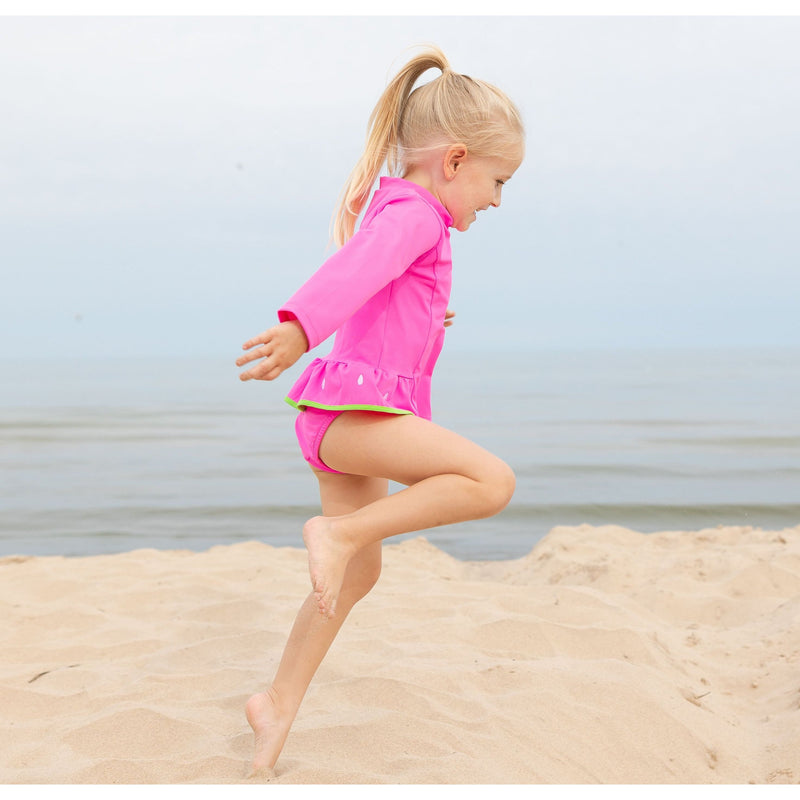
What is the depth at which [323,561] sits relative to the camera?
2.17m

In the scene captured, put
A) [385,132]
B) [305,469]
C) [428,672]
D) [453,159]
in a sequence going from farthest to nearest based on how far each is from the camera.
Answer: [305,469] < [428,672] < [385,132] < [453,159]

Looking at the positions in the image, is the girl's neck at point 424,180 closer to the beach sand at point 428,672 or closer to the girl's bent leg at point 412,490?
the girl's bent leg at point 412,490

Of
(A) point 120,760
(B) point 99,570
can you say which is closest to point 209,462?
(B) point 99,570

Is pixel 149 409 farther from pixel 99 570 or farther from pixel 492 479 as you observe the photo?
pixel 492 479

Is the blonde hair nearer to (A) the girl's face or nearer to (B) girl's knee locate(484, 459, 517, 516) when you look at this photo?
(A) the girl's face

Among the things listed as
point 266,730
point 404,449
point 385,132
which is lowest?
point 266,730

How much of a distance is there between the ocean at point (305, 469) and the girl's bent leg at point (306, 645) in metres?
3.81

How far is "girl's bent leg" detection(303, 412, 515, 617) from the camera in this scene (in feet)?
7.23

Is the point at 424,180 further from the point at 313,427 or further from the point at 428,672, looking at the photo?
the point at 428,672

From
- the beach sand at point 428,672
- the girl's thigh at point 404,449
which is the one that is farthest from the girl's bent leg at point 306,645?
the girl's thigh at point 404,449

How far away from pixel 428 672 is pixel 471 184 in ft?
5.75

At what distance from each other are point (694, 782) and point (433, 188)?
1.88 m

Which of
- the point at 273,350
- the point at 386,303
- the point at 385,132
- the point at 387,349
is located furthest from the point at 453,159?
the point at 273,350

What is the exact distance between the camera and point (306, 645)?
2.50 m
